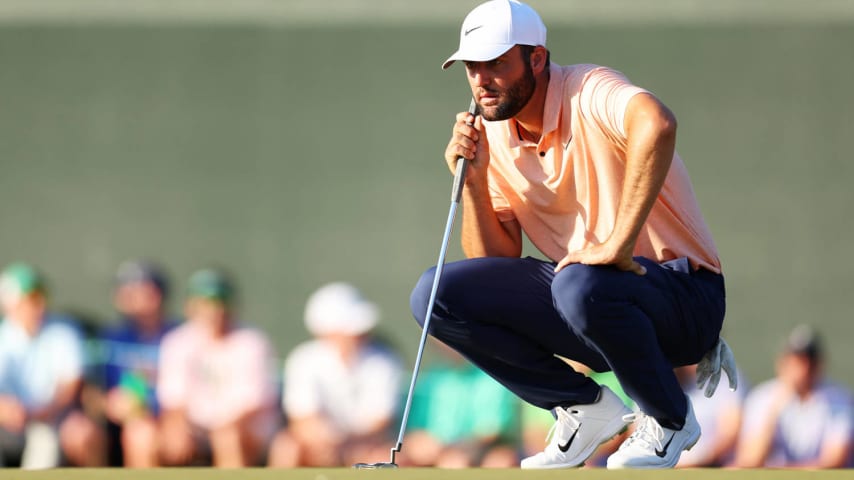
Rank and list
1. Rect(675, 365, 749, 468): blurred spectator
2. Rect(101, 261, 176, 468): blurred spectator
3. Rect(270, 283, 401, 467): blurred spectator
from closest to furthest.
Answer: Rect(675, 365, 749, 468): blurred spectator < Rect(270, 283, 401, 467): blurred spectator < Rect(101, 261, 176, 468): blurred spectator

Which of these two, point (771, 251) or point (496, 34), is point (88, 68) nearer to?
point (771, 251)

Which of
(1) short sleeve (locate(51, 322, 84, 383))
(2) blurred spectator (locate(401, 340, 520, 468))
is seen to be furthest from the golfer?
(1) short sleeve (locate(51, 322, 84, 383))

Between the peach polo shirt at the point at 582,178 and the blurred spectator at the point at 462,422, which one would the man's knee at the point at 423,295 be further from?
the blurred spectator at the point at 462,422

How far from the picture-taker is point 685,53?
28.5 feet

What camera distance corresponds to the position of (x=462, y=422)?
7.52m

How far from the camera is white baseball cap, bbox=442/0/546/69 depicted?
4.18 meters

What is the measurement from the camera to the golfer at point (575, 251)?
4.07 metres

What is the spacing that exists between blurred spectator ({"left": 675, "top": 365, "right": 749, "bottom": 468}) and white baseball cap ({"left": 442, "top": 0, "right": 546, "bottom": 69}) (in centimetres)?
358

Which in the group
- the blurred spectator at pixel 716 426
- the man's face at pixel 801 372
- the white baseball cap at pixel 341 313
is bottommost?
the blurred spectator at pixel 716 426

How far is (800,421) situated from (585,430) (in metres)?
3.39

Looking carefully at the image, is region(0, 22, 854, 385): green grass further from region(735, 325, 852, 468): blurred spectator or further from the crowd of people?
region(735, 325, 852, 468): blurred spectator

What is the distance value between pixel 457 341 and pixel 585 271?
1.91ft

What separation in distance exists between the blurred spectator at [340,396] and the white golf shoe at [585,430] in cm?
300

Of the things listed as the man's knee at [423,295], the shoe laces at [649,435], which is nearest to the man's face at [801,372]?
the shoe laces at [649,435]
